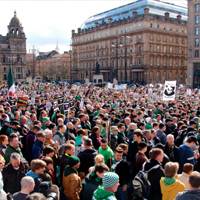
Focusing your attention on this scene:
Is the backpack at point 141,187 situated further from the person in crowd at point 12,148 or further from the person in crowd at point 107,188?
the person in crowd at point 12,148

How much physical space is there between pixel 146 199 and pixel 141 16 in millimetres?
89633

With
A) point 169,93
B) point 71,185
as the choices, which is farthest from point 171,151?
point 169,93

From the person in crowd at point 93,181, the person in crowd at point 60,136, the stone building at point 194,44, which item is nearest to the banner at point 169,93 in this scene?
the person in crowd at point 60,136

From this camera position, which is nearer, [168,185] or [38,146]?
[168,185]

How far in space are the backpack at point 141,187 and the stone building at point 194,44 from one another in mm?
70436

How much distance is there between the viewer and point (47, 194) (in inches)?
229

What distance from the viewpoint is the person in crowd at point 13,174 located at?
6.93 meters

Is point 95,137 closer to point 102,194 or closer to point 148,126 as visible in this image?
point 148,126

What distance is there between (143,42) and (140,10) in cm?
937

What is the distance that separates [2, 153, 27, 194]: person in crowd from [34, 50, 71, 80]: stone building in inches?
5208

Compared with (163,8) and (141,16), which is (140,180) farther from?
(163,8)

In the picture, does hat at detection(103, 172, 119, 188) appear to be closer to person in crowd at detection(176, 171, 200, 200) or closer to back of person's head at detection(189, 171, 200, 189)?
person in crowd at detection(176, 171, 200, 200)

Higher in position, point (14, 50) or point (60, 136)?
point (14, 50)

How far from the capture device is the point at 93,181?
6.71 metres
